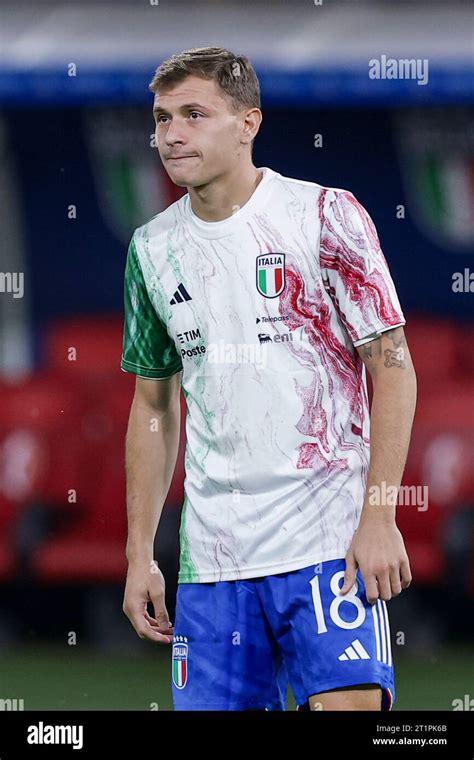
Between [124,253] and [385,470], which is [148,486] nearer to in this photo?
[385,470]

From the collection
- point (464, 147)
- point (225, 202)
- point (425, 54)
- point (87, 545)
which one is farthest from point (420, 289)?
point (225, 202)

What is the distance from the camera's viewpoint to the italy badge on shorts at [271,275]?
289 cm

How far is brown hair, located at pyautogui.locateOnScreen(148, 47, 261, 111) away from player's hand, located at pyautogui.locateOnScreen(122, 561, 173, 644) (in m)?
1.04

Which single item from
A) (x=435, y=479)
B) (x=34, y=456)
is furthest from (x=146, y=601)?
(x=34, y=456)

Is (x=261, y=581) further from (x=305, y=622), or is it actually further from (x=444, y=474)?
(x=444, y=474)

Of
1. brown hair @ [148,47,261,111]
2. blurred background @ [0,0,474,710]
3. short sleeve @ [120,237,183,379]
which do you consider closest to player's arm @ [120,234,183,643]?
short sleeve @ [120,237,183,379]

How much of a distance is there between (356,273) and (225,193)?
0.36m

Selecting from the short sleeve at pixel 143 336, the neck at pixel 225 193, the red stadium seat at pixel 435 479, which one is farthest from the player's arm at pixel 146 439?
the red stadium seat at pixel 435 479

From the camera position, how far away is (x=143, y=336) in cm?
315

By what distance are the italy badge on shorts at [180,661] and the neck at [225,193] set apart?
0.91m

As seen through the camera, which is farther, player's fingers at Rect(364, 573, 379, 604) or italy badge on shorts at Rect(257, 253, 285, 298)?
italy badge on shorts at Rect(257, 253, 285, 298)

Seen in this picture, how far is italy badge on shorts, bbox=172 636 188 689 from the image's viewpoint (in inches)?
116

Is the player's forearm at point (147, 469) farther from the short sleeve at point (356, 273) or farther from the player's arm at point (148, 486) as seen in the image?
the short sleeve at point (356, 273)

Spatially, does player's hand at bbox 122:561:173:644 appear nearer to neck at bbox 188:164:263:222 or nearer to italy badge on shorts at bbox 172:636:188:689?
italy badge on shorts at bbox 172:636:188:689
